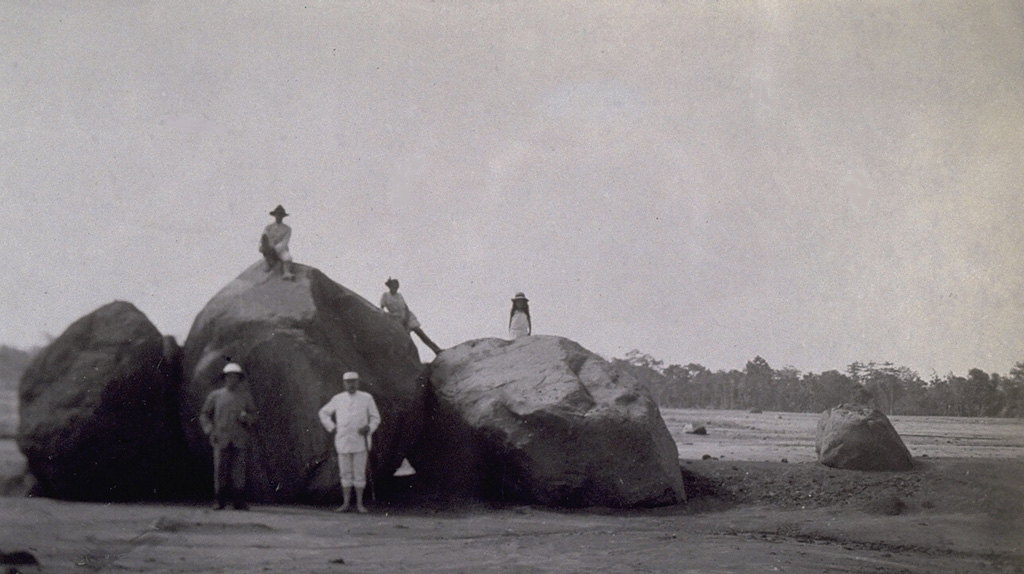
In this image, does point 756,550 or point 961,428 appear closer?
point 756,550

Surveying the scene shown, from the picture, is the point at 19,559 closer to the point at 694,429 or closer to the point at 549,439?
the point at 549,439

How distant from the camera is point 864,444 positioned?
32.2ft

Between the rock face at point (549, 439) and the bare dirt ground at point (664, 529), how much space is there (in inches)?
11.0

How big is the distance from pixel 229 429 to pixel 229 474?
1.27 ft

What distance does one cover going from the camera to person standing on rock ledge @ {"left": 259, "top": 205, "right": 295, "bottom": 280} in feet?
19.1

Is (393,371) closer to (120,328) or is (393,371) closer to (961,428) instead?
(120,328)

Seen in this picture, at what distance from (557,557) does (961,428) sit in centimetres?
613

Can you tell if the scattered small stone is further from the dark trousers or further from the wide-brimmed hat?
the wide-brimmed hat

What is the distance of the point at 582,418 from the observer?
8.26m

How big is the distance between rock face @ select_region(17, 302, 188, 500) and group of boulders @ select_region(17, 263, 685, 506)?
1cm

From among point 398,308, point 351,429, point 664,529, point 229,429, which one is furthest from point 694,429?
point 229,429

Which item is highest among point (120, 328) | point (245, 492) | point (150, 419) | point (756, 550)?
point (120, 328)

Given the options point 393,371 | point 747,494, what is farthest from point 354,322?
point 747,494

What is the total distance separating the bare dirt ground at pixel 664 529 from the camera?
464cm
